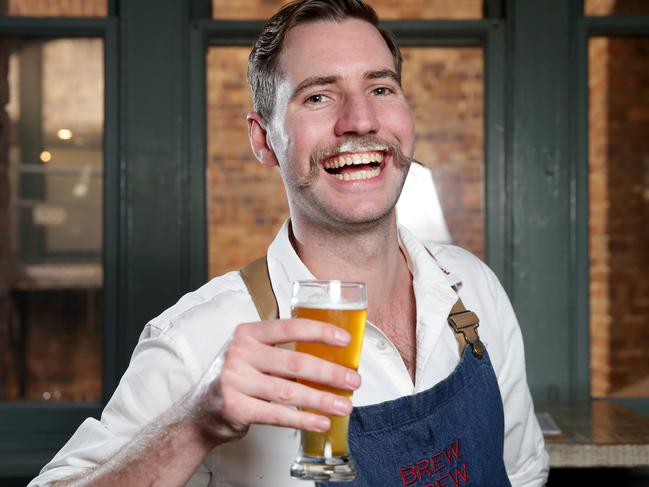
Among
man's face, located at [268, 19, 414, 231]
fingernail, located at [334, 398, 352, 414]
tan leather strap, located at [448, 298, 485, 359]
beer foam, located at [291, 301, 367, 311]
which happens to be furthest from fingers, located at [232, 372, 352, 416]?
tan leather strap, located at [448, 298, 485, 359]

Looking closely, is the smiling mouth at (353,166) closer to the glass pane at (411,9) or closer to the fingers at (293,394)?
the fingers at (293,394)

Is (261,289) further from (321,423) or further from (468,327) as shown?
(321,423)

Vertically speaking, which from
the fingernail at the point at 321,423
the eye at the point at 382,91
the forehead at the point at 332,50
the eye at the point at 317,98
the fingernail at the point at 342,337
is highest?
the forehead at the point at 332,50

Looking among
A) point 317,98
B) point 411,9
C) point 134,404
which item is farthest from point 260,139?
point 411,9

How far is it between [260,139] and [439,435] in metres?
0.76

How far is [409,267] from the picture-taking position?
1.90 metres

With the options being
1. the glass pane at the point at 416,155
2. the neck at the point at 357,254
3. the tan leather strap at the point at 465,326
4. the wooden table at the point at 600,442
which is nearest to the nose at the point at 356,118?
the neck at the point at 357,254

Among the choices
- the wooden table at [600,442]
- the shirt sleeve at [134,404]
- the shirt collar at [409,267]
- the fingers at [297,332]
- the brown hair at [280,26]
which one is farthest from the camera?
the wooden table at [600,442]

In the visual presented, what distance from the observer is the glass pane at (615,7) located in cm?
302

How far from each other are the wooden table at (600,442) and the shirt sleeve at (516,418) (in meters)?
0.28

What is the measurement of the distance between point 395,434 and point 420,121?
3283 mm

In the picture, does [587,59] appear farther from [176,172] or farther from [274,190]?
[274,190]

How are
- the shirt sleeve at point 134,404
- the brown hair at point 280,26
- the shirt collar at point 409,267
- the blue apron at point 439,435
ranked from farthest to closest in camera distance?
the brown hair at point 280,26 → the shirt collar at point 409,267 → the blue apron at point 439,435 → the shirt sleeve at point 134,404

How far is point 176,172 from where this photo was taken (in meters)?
2.90
